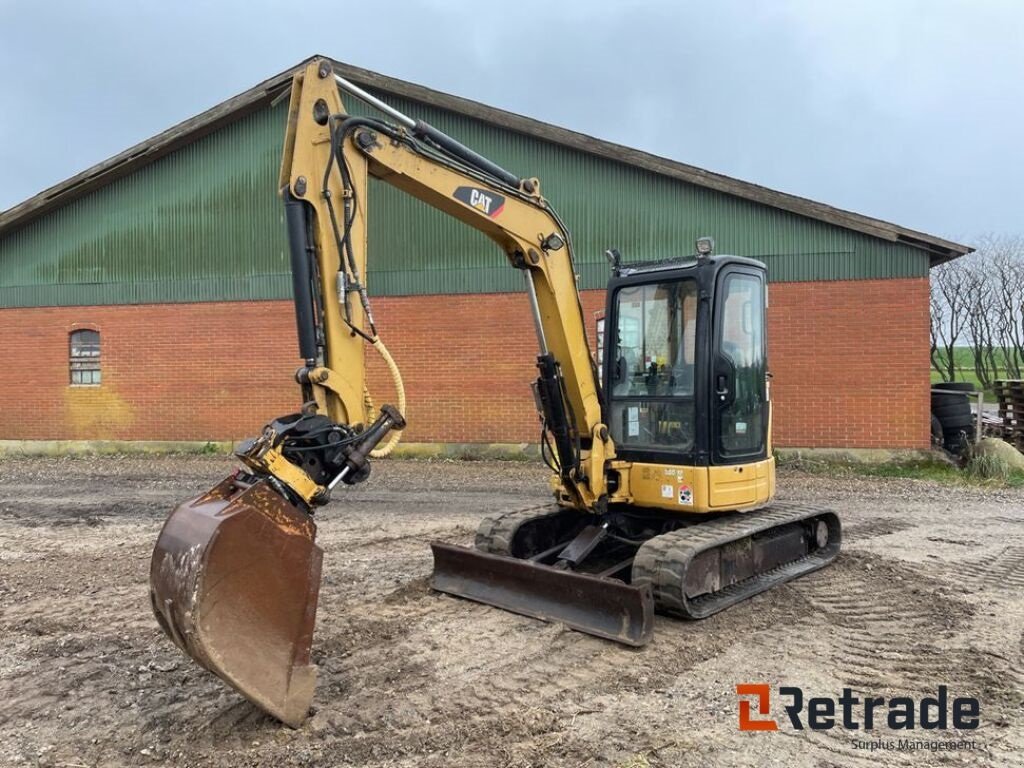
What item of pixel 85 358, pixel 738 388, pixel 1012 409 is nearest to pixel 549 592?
pixel 738 388

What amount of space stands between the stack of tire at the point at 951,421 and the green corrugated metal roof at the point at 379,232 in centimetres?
227

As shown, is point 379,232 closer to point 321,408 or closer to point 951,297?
point 321,408

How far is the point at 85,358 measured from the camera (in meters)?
15.7

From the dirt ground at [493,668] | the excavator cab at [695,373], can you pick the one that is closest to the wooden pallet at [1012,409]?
the dirt ground at [493,668]

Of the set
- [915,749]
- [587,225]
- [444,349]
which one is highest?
[587,225]

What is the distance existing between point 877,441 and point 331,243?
10767 millimetres

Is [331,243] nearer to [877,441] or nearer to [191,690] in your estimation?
[191,690]

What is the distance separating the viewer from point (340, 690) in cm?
413

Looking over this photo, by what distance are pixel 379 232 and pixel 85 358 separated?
6.75 meters

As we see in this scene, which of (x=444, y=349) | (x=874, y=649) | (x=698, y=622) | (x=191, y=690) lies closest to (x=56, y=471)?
(x=444, y=349)

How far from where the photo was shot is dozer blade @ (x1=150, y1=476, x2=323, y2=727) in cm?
333

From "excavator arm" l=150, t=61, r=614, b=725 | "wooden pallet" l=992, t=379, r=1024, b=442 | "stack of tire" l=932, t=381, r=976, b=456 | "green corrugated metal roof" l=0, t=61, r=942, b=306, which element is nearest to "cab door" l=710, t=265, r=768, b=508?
"excavator arm" l=150, t=61, r=614, b=725

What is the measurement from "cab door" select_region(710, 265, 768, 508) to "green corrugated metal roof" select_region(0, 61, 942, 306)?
724cm

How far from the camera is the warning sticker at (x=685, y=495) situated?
5691 mm
